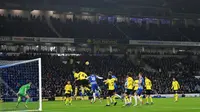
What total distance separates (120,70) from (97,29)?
334 inches

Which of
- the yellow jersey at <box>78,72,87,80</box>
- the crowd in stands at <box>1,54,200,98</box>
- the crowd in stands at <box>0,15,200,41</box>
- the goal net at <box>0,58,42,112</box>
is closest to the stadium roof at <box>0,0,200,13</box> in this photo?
the crowd in stands at <box>0,15,200,41</box>

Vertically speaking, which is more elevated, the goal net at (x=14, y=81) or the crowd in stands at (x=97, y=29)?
the crowd in stands at (x=97, y=29)

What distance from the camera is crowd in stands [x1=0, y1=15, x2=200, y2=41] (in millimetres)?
55000

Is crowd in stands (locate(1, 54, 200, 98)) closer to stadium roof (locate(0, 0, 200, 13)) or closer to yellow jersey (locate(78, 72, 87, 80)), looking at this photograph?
stadium roof (locate(0, 0, 200, 13))

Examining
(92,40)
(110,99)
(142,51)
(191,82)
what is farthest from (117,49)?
(110,99)

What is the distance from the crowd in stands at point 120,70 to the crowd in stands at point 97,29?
3.29 metres

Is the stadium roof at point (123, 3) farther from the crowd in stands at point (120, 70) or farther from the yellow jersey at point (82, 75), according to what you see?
the yellow jersey at point (82, 75)

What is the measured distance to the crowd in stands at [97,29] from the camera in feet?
180

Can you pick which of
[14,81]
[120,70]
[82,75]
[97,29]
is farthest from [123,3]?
[14,81]

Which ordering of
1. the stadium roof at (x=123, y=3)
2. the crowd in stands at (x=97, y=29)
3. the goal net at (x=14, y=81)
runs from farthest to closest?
the stadium roof at (x=123, y=3)
the crowd in stands at (x=97, y=29)
the goal net at (x=14, y=81)

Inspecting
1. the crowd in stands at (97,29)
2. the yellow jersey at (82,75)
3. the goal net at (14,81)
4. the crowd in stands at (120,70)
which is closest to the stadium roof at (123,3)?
the crowd in stands at (97,29)

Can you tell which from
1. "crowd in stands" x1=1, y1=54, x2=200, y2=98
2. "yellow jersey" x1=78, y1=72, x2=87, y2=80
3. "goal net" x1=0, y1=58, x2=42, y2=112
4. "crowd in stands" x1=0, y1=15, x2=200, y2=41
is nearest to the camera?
"goal net" x1=0, y1=58, x2=42, y2=112

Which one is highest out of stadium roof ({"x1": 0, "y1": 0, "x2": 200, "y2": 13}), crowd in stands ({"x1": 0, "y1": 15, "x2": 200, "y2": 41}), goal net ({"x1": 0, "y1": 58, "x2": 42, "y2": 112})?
stadium roof ({"x1": 0, "y1": 0, "x2": 200, "y2": 13})

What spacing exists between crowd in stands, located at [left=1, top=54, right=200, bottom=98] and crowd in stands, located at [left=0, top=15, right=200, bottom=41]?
3.29 meters
